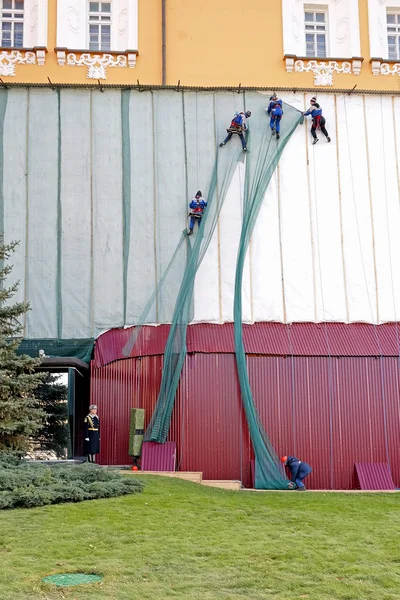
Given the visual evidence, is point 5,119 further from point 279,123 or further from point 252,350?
point 252,350

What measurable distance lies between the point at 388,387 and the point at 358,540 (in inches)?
355

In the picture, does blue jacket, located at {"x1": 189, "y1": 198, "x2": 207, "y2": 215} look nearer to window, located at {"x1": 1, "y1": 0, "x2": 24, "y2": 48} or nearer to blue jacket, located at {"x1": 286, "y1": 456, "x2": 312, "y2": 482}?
blue jacket, located at {"x1": 286, "y1": 456, "x2": 312, "y2": 482}

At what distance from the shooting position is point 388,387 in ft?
64.4

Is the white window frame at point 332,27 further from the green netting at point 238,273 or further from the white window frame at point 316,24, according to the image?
the green netting at point 238,273

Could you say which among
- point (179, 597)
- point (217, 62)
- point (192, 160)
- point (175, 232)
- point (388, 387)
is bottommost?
point (179, 597)

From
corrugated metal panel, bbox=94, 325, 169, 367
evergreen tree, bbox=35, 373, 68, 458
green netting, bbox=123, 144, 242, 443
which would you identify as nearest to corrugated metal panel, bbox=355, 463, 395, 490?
green netting, bbox=123, 144, 242, 443

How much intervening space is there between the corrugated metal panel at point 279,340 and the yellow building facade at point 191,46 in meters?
7.04

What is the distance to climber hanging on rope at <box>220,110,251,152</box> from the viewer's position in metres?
21.7

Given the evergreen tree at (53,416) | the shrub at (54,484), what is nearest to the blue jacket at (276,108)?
the evergreen tree at (53,416)

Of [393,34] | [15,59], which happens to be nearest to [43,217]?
[15,59]

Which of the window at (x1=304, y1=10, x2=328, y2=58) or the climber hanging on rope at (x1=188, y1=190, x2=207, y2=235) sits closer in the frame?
the climber hanging on rope at (x1=188, y1=190, x2=207, y2=235)

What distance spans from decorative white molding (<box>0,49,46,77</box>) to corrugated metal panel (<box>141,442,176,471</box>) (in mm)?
11108

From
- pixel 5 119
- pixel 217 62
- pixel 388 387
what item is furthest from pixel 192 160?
pixel 388 387

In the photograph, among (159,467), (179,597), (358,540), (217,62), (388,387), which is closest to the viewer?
(179,597)
